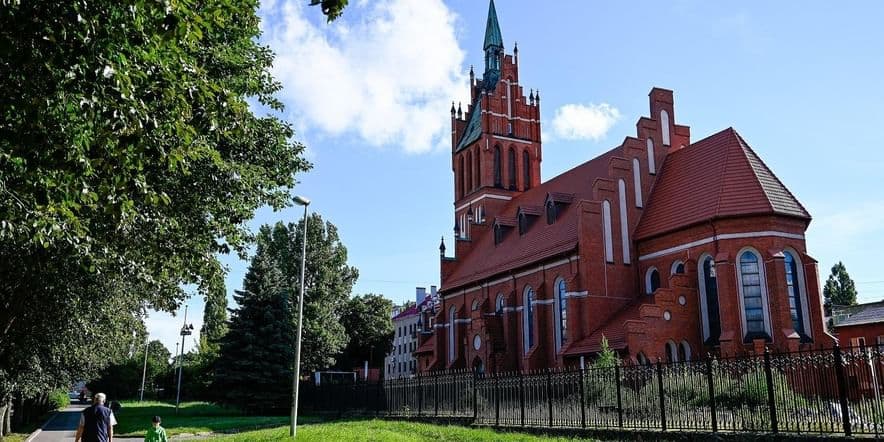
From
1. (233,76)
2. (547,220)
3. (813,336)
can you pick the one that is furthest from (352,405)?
(233,76)

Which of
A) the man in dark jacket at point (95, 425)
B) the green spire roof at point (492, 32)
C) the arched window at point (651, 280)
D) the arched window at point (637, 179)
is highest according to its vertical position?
the green spire roof at point (492, 32)

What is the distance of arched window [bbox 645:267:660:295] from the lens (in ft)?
99.9

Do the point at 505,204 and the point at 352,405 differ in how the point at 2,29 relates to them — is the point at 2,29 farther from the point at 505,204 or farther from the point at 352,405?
the point at 505,204

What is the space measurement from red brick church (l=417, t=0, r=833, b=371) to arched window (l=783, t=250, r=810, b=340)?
5 cm

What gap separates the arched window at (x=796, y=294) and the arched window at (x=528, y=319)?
12048 mm

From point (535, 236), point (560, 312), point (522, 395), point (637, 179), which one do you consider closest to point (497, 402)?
point (522, 395)

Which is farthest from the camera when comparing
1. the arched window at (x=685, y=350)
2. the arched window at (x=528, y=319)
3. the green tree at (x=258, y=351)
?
the green tree at (x=258, y=351)

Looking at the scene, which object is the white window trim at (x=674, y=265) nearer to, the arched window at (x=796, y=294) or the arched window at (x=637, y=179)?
the arched window at (x=637, y=179)

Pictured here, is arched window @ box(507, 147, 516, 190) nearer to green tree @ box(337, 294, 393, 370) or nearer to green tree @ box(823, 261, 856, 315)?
green tree @ box(337, 294, 393, 370)

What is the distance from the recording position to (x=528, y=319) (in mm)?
35281

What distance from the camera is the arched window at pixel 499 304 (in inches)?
1475

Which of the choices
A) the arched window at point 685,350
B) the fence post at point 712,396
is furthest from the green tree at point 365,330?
the fence post at point 712,396

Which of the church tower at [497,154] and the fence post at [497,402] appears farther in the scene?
the church tower at [497,154]

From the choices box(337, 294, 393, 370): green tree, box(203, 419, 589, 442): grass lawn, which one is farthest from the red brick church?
box(337, 294, 393, 370): green tree
